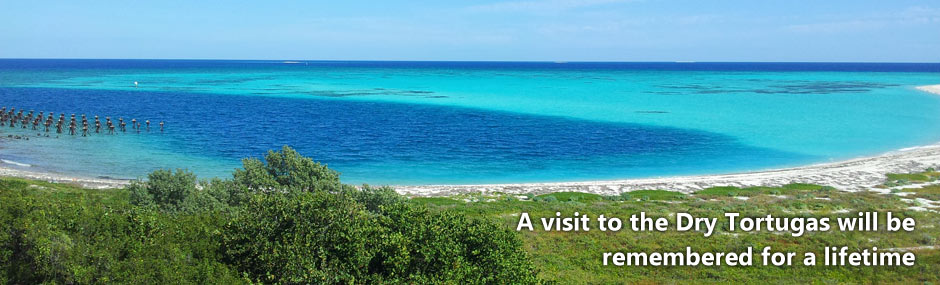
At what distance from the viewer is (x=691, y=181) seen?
Answer: 45.9 meters

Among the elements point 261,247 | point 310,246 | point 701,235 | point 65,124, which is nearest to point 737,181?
point 701,235

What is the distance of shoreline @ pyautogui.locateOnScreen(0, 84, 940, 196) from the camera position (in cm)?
4275

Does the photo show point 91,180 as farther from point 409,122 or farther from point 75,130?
point 409,122

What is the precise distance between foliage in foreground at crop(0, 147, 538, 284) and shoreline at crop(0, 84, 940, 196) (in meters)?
24.3

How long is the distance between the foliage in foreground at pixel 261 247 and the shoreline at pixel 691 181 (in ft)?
79.7

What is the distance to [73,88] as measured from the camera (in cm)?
14562

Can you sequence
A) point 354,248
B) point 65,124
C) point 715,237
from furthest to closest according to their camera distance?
point 65,124 → point 715,237 → point 354,248

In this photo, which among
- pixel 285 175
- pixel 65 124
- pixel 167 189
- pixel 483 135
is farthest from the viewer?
pixel 65 124

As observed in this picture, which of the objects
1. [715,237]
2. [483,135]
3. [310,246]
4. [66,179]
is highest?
[310,246]

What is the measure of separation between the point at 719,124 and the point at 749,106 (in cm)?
3487

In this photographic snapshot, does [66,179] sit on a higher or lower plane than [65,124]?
lower

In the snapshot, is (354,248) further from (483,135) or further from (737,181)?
(483,135)

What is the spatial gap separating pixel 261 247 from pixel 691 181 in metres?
37.3

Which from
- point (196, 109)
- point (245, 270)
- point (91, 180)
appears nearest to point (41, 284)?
point (245, 270)
